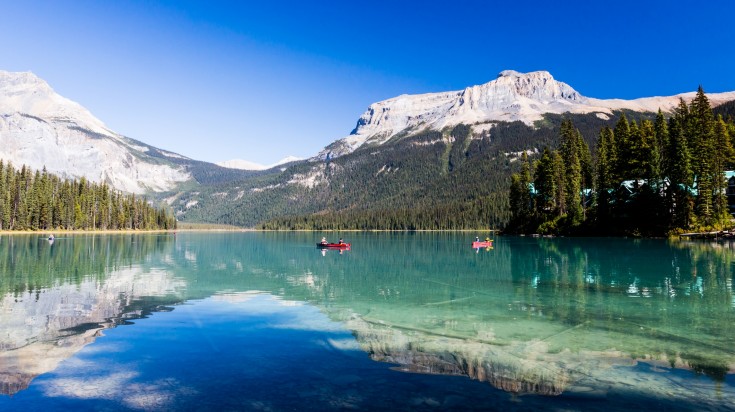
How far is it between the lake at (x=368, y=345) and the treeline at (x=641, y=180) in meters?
70.6

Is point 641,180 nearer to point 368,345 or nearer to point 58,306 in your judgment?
point 368,345

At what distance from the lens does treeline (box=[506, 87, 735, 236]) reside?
93.3 m

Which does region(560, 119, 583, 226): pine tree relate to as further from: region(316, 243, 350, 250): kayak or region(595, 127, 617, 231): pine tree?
region(316, 243, 350, 250): kayak

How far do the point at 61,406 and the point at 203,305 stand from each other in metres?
15.8

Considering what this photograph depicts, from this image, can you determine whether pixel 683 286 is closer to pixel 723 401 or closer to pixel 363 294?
pixel 363 294

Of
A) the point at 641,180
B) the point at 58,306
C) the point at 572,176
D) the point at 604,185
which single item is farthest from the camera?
the point at 572,176

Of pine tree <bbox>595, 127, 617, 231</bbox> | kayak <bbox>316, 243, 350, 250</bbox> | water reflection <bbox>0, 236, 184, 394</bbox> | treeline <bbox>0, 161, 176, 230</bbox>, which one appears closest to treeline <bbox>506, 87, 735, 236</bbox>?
pine tree <bbox>595, 127, 617, 231</bbox>

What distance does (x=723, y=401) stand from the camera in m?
11.7

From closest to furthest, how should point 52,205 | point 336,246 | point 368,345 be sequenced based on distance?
point 368,345
point 336,246
point 52,205

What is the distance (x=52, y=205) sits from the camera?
529ft

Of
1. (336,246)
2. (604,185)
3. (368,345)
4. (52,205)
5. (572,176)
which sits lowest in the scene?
Result: (368,345)

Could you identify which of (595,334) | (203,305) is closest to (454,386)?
(595,334)

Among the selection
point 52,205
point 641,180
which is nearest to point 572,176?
point 641,180

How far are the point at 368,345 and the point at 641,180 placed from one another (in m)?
113
